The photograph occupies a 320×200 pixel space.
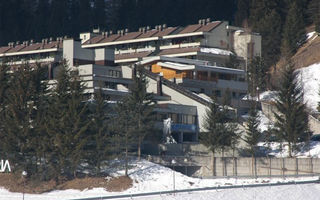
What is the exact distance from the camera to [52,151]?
8431cm

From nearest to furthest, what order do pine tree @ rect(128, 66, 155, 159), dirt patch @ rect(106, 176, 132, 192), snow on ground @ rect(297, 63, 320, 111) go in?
dirt patch @ rect(106, 176, 132, 192), pine tree @ rect(128, 66, 155, 159), snow on ground @ rect(297, 63, 320, 111)

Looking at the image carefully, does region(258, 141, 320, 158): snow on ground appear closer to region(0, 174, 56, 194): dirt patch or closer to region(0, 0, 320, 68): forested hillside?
region(0, 174, 56, 194): dirt patch

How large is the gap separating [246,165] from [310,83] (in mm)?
36547

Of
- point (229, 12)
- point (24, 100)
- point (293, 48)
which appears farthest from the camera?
point (229, 12)

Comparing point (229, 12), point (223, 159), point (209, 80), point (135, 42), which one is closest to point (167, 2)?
point (229, 12)

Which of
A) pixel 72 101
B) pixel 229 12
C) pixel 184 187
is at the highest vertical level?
pixel 229 12

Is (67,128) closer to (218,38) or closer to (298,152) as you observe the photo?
(298,152)

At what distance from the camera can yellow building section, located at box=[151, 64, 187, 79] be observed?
4722 inches

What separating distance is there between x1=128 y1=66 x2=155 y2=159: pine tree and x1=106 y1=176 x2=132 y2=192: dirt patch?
582cm

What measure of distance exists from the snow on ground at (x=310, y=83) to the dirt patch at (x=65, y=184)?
40139 millimetres

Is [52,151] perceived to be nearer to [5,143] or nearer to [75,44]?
[5,143]

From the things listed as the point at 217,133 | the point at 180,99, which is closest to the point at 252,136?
the point at 217,133

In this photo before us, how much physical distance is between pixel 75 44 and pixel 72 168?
1416 inches

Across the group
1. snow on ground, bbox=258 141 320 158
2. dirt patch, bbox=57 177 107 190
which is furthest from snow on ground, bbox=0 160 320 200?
snow on ground, bbox=258 141 320 158
